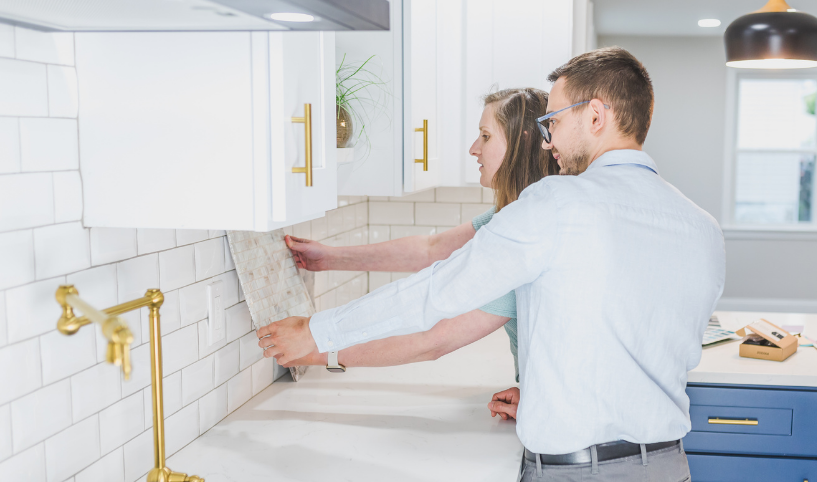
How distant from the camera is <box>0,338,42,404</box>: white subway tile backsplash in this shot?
98 cm

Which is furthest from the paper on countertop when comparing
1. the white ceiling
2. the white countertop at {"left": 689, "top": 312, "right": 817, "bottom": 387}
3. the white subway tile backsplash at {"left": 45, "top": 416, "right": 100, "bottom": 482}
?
the white ceiling

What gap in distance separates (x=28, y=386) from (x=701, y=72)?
7505mm

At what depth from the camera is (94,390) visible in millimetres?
1185

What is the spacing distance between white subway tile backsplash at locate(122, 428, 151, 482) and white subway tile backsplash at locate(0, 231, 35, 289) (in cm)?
43

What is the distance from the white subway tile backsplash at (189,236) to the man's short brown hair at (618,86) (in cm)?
86

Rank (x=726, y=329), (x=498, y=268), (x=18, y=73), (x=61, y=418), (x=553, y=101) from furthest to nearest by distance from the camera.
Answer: (x=726, y=329)
(x=553, y=101)
(x=498, y=268)
(x=61, y=418)
(x=18, y=73)

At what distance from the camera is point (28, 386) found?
103 centimetres

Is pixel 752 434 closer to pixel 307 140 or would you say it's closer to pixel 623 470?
pixel 623 470

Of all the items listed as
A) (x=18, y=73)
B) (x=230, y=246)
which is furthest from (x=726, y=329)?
(x=18, y=73)

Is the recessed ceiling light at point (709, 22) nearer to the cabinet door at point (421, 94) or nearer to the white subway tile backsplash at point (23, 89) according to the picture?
the cabinet door at point (421, 94)

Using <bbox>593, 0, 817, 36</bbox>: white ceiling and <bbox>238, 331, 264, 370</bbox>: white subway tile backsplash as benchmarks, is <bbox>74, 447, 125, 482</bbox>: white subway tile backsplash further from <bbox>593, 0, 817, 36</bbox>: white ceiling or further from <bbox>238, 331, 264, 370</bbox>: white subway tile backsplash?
<bbox>593, 0, 817, 36</bbox>: white ceiling

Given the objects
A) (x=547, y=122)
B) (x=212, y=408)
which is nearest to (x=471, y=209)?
(x=547, y=122)

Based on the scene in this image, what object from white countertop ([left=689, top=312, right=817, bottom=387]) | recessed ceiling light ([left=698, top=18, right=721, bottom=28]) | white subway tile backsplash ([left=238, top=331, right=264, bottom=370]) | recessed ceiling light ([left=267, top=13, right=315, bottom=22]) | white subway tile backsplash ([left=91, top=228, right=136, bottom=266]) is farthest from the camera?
recessed ceiling light ([left=698, top=18, right=721, bottom=28])

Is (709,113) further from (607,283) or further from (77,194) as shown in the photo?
(77,194)
